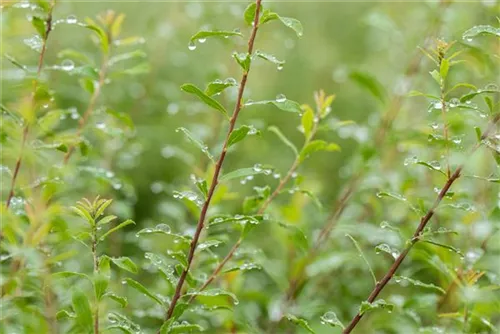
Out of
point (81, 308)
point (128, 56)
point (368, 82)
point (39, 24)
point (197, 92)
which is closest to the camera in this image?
point (81, 308)

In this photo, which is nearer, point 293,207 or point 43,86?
point 43,86

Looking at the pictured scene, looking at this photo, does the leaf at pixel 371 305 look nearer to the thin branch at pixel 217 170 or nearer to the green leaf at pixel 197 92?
the thin branch at pixel 217 170

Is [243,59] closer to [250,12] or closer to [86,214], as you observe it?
[250,12]

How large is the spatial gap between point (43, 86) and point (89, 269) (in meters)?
0.82

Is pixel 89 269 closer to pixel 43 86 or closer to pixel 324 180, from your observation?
pixel 43 86

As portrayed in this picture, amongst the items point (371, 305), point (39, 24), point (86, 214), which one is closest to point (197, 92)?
point (86, 214)

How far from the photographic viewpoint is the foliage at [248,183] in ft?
4.80

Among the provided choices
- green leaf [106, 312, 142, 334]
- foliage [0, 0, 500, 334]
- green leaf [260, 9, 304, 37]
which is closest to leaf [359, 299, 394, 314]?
foliage [0, 0, 500, 334]

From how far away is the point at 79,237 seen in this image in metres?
1.39

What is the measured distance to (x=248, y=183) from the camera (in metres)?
3.14

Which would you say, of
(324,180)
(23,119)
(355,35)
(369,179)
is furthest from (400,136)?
(355,35)

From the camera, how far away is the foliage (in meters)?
1.46

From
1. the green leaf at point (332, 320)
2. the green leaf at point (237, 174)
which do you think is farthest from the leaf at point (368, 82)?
the green leaf at point (332, 320)

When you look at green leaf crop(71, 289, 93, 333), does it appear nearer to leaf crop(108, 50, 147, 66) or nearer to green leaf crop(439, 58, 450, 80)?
leaf crop(108, 50, 147, 66)
